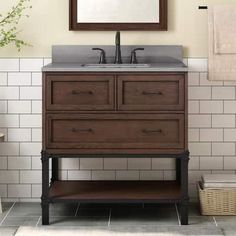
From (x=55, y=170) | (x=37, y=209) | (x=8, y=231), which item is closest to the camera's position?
(x=8, y=231)

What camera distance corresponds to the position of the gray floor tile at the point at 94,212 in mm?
4754

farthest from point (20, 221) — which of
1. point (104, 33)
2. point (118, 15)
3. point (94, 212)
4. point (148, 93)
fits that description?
point (118, 15)

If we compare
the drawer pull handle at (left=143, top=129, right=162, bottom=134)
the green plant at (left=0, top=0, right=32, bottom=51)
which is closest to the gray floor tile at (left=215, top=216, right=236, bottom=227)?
the drawer pull handle at (left=143, top=129, right=162, bottom=134)

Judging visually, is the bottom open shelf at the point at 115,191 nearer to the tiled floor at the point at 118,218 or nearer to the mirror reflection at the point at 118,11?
the tiled floor at the point at 118,218

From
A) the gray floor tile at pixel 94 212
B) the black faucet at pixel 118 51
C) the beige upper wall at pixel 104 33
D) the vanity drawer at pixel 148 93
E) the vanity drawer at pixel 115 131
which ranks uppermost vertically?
the beige upper wall at pixel 104 33

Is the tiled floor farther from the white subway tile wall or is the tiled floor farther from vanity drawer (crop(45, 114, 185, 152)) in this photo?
vanity drawer (crop(45, 114, 185, 152))

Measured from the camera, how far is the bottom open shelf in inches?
178

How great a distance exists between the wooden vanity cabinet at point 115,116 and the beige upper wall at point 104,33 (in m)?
0.64

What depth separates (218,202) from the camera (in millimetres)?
4742

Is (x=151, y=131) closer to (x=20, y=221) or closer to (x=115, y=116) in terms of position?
(x=115, y=116)

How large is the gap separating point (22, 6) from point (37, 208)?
1490 mm

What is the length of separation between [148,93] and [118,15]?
0.81 metres

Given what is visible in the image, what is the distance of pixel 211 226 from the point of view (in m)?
4.47

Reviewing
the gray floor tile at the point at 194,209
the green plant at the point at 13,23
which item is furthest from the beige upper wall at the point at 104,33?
the gray floor tile at the point at 194,209
